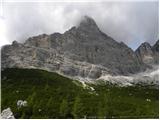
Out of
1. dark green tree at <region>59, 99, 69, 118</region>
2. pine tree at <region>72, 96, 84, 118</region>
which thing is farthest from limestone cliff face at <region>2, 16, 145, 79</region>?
dark green tree at <region>59, 99, 69, 118</region>

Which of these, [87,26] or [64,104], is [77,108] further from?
[87,26]

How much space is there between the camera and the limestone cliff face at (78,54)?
143 metres

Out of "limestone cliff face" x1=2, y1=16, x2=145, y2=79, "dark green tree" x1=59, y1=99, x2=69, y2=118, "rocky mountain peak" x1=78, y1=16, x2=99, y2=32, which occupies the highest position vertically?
"rocky mountain peak" x1=78, y1=16, x2=99, y2=32

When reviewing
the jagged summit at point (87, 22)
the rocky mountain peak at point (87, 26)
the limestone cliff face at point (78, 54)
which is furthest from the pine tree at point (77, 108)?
the rocky mountain peak at point (87, 26)

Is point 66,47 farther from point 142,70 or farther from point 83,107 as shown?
point 83,107

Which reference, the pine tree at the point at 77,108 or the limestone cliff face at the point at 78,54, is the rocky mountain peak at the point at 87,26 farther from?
the pine tree at the point at 77,108

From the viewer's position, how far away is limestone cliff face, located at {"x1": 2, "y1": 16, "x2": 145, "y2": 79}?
469ft

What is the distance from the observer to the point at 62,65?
147m

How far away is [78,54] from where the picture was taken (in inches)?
7072

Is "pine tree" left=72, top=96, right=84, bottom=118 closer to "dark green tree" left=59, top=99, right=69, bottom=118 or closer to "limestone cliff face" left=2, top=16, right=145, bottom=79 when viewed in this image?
"dark green tree" left=59, top=99, right=69, bottom=118

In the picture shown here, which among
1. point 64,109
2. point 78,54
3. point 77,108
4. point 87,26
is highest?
point 87,26

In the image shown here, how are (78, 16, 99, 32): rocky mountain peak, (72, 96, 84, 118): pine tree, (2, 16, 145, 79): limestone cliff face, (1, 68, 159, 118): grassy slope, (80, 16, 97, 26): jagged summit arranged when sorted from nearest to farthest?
(1, 68, 159, 118): grassy slope < (72, 96, 84, 118): pine tree < (2, 16, 145, 79): limestone cliff face < (80, 16, 97, 26): jagged summit < (78, 16, 99, 32): rocky mountain peak

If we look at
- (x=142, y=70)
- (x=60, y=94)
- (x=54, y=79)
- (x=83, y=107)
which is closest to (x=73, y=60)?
(x=142, y=70)

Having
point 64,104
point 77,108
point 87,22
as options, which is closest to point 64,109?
point 77,108
